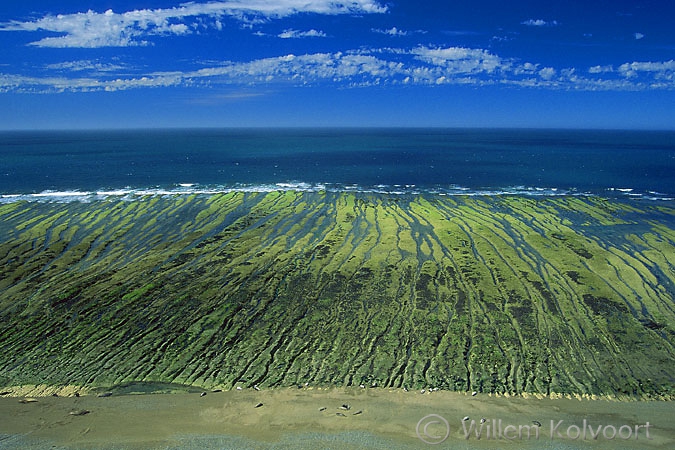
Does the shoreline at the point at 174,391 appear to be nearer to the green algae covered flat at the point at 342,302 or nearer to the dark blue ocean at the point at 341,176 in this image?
the green algae covered flat at the point at 342,302

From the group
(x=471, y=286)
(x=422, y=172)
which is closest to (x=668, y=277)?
(x=471, y=286)

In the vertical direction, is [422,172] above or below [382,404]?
above

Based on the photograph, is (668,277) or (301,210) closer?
Answer: (668,277)

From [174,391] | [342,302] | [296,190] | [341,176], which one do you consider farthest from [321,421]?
[341,176]

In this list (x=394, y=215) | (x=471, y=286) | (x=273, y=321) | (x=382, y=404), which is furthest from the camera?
(x=394, y=215)

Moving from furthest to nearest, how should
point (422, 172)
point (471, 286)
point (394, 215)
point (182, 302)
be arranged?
point (422, 172)
point (394, 215)
point (471, 286)
point (182, 302)

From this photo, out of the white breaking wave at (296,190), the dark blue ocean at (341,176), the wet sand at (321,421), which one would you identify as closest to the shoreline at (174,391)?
the wet sand at (321,421)

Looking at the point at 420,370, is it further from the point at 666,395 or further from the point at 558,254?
the point at 558,254

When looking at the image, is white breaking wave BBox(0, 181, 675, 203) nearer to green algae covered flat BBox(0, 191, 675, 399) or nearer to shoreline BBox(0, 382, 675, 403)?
green algae covered flat BBox(0, 191, 675, 399)
